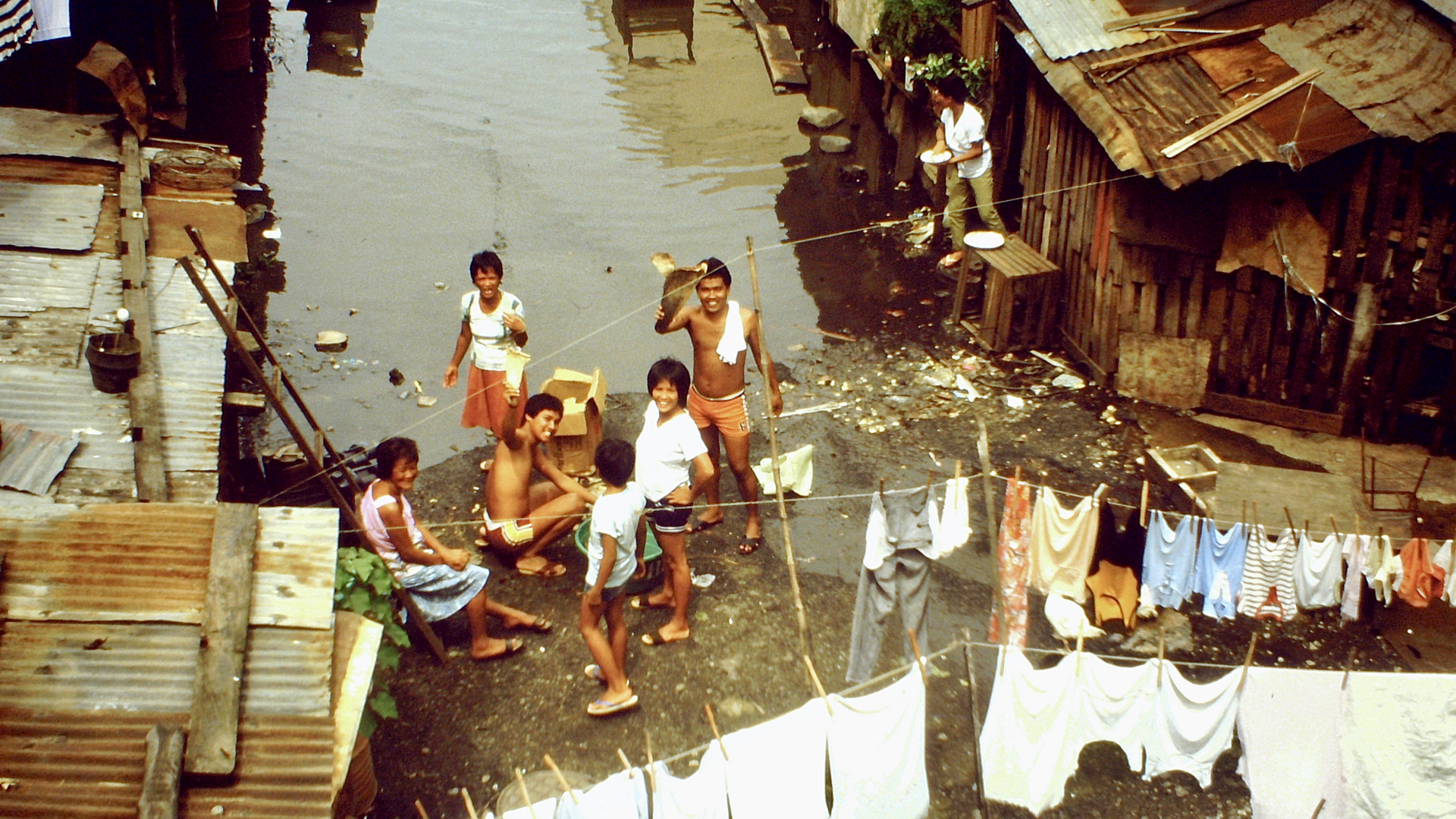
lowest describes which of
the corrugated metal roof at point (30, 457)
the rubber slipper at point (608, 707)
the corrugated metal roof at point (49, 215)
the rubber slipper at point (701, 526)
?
the rubber slipper at point (608, 707)

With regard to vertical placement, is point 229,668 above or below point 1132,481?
above

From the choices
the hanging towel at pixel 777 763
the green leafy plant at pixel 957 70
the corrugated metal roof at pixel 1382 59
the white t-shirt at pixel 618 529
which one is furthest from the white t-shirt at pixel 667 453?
the green leafy plant at pixel 957 70

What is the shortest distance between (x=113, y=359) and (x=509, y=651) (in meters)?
2.55

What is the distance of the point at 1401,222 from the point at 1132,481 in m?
2.43

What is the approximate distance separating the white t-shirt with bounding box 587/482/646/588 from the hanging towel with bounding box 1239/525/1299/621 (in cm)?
323

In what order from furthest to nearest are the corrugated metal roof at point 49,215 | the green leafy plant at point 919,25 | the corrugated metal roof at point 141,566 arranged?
the green leafy plant at point 919,25 < the corrugated metal roof at point 49,215 < the corrugated metal roof at point 141,566

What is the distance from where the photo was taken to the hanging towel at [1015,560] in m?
5.55

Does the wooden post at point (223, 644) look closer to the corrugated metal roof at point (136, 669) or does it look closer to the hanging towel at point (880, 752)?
the corrugated metal roof at point (136, 669)

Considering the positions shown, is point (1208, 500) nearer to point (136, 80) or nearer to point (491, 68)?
point (136, 80)

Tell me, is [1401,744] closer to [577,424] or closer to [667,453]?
[667,453]

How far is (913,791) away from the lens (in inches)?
182

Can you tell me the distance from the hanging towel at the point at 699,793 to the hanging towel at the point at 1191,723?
6.54 feet

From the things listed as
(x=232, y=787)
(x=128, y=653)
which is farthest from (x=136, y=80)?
(x=232, y=787)

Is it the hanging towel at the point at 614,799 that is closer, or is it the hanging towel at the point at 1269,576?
the hanging towel at the point at 614,799
